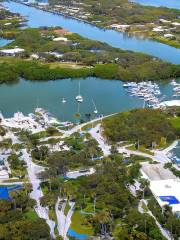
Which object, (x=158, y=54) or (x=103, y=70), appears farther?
(x=158, y=54)

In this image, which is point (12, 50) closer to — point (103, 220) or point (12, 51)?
point (12, 51)

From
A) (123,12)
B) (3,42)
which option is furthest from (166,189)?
(123,12)

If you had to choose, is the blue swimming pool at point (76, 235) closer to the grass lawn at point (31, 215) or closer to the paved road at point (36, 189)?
the paved road at point (36, 189)

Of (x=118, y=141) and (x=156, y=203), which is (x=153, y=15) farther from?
(x=156, y=203)

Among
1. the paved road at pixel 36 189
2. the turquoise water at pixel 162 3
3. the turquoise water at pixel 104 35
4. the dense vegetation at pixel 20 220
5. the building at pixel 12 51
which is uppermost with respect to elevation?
the dense vegetation at pixel 20 220

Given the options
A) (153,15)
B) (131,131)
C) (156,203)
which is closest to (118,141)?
(131,131)

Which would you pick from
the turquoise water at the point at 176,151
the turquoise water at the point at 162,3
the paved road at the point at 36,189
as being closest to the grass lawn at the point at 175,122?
the turquoise water at the point at 176,151
